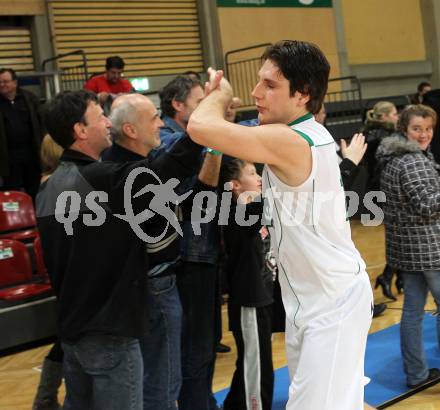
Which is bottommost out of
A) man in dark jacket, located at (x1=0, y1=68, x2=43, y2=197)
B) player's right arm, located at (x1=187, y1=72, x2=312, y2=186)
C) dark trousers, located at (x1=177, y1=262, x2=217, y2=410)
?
dark trousers, located at (x1=177, y1=262, x2=217, y2=410)

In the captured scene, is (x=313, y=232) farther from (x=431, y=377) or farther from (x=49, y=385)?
(x=431, y=377)

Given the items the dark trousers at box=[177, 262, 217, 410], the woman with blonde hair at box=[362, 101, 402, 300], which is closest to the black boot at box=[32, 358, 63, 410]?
the dark trousers at box=[177, 262, 217, 410]

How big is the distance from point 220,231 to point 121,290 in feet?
3.49

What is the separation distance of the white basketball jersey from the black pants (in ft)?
3.70

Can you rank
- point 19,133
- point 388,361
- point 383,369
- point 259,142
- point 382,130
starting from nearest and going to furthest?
point 259,142 < point 383,369 < point 388,361 < point 382,130 < point 19,133

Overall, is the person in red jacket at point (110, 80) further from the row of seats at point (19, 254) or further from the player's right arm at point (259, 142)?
the player's right arm at point (259, 142)

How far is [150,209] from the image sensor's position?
2.64 meters

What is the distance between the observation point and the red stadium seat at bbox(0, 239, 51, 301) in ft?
18.8

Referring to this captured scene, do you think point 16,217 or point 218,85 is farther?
point 16,217

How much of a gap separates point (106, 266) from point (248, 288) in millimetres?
1078

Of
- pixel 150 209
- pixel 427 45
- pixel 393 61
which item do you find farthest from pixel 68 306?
pixel 427 45

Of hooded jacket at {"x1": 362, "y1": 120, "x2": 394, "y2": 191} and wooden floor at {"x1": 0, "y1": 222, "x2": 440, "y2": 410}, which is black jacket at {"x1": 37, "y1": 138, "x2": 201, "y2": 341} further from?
hooded jacket at {"x1": 362, "y1": 120, "x2": 394, "y2": 191}

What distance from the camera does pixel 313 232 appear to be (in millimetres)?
2213

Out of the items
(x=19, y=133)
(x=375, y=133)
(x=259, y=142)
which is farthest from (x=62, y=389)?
(x=19, y=133)
